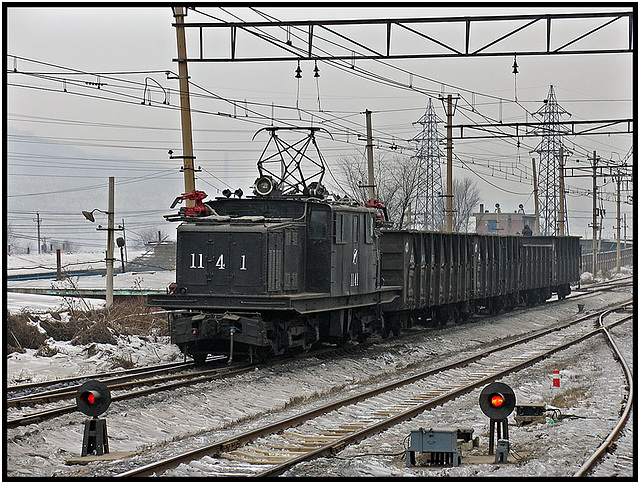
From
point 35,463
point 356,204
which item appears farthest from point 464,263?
point 35,463

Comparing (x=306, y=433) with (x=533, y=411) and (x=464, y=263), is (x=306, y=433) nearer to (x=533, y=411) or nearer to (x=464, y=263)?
(x=533, y=411)

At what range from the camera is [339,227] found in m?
18.6

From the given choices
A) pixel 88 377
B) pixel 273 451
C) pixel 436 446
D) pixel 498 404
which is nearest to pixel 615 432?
pixel 498 404

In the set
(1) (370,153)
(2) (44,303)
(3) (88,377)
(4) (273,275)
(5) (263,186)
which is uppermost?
(1) (370,153)

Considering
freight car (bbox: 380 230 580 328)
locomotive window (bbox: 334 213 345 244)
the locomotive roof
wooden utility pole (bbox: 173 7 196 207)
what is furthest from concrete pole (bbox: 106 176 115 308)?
freight car (bbox: 380 230 580 328)

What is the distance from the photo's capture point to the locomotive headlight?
60.1 feet

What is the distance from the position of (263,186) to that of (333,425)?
23.7 ft

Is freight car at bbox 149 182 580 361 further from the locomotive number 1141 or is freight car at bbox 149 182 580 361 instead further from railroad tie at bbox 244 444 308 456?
railroad tie at bbox 244 444 308 456

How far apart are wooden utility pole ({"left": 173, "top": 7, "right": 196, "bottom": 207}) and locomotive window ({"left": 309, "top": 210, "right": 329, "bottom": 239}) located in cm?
291

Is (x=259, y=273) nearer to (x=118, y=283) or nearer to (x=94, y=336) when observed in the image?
(x=94, y=336)

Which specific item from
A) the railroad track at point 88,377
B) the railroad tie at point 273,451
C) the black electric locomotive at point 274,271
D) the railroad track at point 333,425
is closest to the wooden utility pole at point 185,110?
the black electric locomotive at point 274,271

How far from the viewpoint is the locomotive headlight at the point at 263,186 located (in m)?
18.3

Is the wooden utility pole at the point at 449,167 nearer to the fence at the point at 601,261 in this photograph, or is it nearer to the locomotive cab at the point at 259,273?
the locomotive cab at the point at 259,273

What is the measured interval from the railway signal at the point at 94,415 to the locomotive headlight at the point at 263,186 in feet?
27.0
